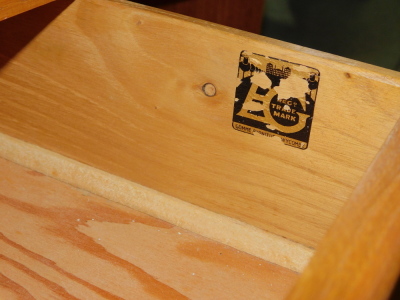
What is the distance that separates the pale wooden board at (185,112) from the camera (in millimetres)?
595

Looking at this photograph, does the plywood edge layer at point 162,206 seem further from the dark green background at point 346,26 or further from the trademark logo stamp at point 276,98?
the dark green background at point 346,26

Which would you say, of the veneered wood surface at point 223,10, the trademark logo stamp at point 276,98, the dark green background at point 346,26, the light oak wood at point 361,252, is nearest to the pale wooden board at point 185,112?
the trademark logo stamp at point 276,98

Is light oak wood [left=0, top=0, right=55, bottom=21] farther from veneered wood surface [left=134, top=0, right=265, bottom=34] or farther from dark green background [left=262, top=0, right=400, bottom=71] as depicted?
dark green background [left=262, top=0, right=400, bottom=71]

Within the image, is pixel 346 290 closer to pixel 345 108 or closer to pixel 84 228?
pixel 345 108

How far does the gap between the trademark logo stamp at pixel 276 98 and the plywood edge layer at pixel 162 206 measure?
0.49 ft

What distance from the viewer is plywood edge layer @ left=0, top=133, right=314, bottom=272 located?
2.35ft

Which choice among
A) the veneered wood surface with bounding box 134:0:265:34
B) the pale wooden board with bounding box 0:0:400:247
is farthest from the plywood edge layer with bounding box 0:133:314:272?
the veneered wood surface with bounding box 134:0:265:34

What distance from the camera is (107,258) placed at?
698mm

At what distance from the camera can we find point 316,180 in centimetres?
66

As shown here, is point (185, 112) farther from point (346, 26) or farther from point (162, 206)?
point (346, 26)

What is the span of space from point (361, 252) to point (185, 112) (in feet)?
1.43

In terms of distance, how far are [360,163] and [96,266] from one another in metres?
0.33

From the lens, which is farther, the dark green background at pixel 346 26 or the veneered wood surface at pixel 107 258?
the dark green background at pixel 346 26

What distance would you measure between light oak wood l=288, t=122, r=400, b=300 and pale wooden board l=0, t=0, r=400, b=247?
251 millimetres
